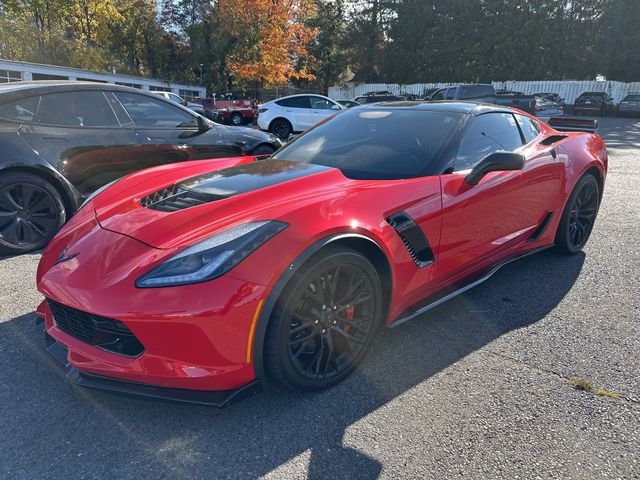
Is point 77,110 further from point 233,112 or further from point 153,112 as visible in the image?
point 233,112

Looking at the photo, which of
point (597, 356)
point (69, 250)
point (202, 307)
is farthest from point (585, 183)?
point (69, 250)

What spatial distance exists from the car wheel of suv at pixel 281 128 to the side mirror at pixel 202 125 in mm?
9552

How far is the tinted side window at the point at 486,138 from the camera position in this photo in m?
3.00

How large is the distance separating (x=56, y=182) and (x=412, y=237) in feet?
11.5

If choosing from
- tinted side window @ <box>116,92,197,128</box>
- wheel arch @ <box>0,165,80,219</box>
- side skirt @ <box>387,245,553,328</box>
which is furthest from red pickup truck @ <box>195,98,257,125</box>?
side skirt @ <box>387,245,553,328</box>

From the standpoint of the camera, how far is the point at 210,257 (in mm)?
1918

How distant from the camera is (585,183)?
13.3ft

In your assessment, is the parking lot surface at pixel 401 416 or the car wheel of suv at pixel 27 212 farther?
the car wheel of suv at pixel 27 212

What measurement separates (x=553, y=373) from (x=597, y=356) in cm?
37

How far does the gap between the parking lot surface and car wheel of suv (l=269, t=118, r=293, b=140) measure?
1260cm

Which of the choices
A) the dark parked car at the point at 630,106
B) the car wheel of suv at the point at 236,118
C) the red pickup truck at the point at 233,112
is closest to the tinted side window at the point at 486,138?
the red pickup truck at the point at 233,112

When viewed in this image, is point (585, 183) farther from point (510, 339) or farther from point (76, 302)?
point (76, 302)

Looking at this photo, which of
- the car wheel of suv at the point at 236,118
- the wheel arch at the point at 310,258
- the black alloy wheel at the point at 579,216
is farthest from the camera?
the car wheel of suv at the point at 236,118

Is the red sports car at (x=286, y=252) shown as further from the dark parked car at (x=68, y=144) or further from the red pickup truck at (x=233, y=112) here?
the red pickup truck at (x=233, y=112)
